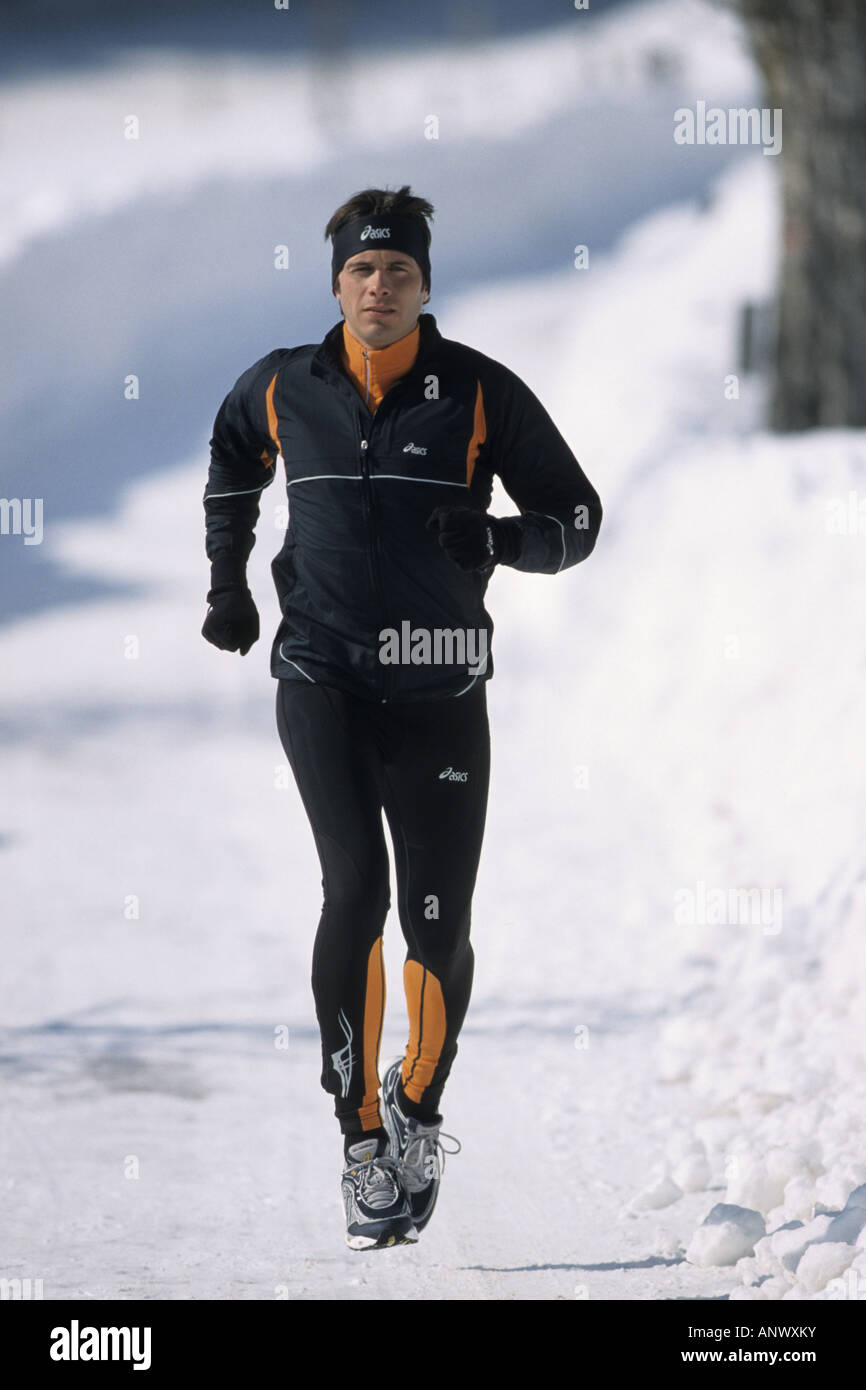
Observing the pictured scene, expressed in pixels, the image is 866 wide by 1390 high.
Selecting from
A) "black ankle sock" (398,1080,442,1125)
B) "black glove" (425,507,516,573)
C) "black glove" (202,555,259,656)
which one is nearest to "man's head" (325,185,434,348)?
"black glove" (425,507,516,573)

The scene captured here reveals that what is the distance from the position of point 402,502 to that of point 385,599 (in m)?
0.21

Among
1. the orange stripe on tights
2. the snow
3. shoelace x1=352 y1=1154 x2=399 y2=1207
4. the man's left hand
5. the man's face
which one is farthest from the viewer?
the snow

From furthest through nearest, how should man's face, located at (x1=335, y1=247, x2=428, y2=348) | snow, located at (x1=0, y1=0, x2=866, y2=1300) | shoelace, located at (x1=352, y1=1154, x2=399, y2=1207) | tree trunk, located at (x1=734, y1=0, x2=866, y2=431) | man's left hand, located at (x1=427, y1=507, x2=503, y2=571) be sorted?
tree trunk, located at (x1=734, y1=0, x2=866, y2=431) → snow, located at (x1=0, y1=0, x2=866, y2=1300) → shoelace, located at (x1=352, y1=1154, x2=399, y2=1207) → man's face, located at (x1=335, y1=247, x2=428, y2=348) → man's left hand, located at (x1=427, y1=507, x2=503, y2=571)

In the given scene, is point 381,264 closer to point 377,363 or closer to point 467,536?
point 377,363

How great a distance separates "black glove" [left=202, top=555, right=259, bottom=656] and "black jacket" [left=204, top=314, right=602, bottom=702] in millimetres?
136

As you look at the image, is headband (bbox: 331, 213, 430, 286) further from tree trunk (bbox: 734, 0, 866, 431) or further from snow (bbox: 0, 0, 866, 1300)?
tree trunk (bbox: 734, 0, 866, 431)

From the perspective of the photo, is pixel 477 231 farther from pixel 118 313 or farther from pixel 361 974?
pixel 361 974

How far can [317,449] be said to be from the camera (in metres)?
3.57

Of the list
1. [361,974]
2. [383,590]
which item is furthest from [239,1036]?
[383,590]

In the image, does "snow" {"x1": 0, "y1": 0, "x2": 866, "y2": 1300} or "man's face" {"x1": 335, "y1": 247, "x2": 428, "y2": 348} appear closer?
"man's face" {"x1": 335, "y1": 247, "x2": 428, "y2": 348}

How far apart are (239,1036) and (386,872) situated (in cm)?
199

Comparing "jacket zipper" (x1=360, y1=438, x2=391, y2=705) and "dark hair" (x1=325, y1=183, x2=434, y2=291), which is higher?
"dark hair" (x1=325, y1=183, x2=434, y2=291)

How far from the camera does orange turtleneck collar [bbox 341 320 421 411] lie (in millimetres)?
3566

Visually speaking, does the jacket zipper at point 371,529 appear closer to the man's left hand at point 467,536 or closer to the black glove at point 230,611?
the man's left hand at point 467,536
